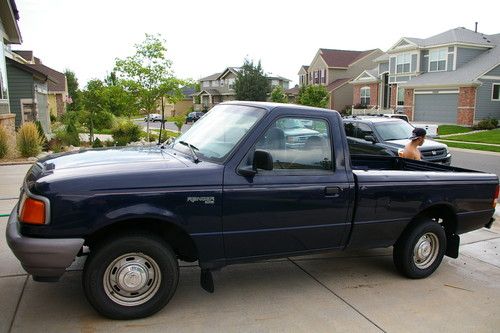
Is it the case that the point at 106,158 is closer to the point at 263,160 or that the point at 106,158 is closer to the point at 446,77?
the point at 263,160

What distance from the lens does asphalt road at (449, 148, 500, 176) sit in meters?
15.0

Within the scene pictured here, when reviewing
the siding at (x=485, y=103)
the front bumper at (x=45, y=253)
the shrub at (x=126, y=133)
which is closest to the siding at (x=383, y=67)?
the siding at (x=485, y=103)

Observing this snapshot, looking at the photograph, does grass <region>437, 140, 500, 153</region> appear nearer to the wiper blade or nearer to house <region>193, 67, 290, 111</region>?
the wiper blade

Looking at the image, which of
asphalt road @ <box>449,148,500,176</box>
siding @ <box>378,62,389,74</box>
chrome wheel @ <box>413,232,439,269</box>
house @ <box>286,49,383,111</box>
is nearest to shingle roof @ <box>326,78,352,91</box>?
house @ <box>286,49,383,111</box>

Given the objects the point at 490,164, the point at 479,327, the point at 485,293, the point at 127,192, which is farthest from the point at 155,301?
the point at 490,164

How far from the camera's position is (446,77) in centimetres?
3600

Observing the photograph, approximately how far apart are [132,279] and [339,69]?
54.2 metres

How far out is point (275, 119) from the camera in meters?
4.27

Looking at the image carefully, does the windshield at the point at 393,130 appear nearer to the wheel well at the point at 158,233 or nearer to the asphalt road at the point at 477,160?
the asphalt road at the point at 477,160

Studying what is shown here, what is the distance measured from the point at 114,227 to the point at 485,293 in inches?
154

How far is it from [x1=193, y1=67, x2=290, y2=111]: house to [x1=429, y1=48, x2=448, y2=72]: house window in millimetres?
36189

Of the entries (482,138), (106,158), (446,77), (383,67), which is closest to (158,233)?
(106,158)

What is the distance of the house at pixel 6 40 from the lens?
15.8 meters

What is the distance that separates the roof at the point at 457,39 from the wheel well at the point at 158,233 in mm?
37474
